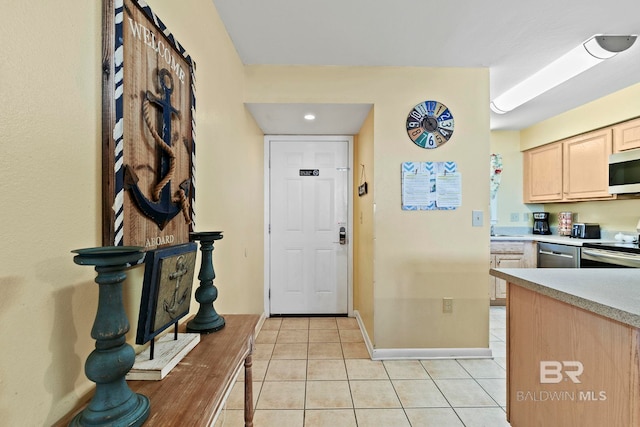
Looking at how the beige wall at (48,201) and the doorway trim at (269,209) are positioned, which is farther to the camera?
the doorway trim at (269,209)

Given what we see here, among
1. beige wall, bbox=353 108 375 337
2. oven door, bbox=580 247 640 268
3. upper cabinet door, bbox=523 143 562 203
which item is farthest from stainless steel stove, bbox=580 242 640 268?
beige wall, bbox=353 108 375 337

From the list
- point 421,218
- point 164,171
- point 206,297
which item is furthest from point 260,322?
point 164,171

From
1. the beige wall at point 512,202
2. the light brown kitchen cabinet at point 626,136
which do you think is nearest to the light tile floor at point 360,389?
the beige wall at point 512,202

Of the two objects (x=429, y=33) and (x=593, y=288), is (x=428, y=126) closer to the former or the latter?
(x=429, y=33)

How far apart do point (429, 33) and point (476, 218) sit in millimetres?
1465

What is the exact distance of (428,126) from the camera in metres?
2.44

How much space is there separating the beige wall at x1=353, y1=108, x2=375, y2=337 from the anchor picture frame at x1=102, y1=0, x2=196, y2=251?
165 cm

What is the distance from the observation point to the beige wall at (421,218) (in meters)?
2.43

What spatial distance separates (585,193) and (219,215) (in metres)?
3.89

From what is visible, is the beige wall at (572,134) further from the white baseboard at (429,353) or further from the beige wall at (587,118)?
the white baseboard at (429,353)

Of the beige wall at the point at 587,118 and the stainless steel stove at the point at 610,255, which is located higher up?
the beige wall at the point at 587,118

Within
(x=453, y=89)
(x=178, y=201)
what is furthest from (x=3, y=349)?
(x=453, y=89)

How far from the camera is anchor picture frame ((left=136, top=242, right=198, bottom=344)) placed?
2.47ft

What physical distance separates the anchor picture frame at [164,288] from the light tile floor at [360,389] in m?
1.22
